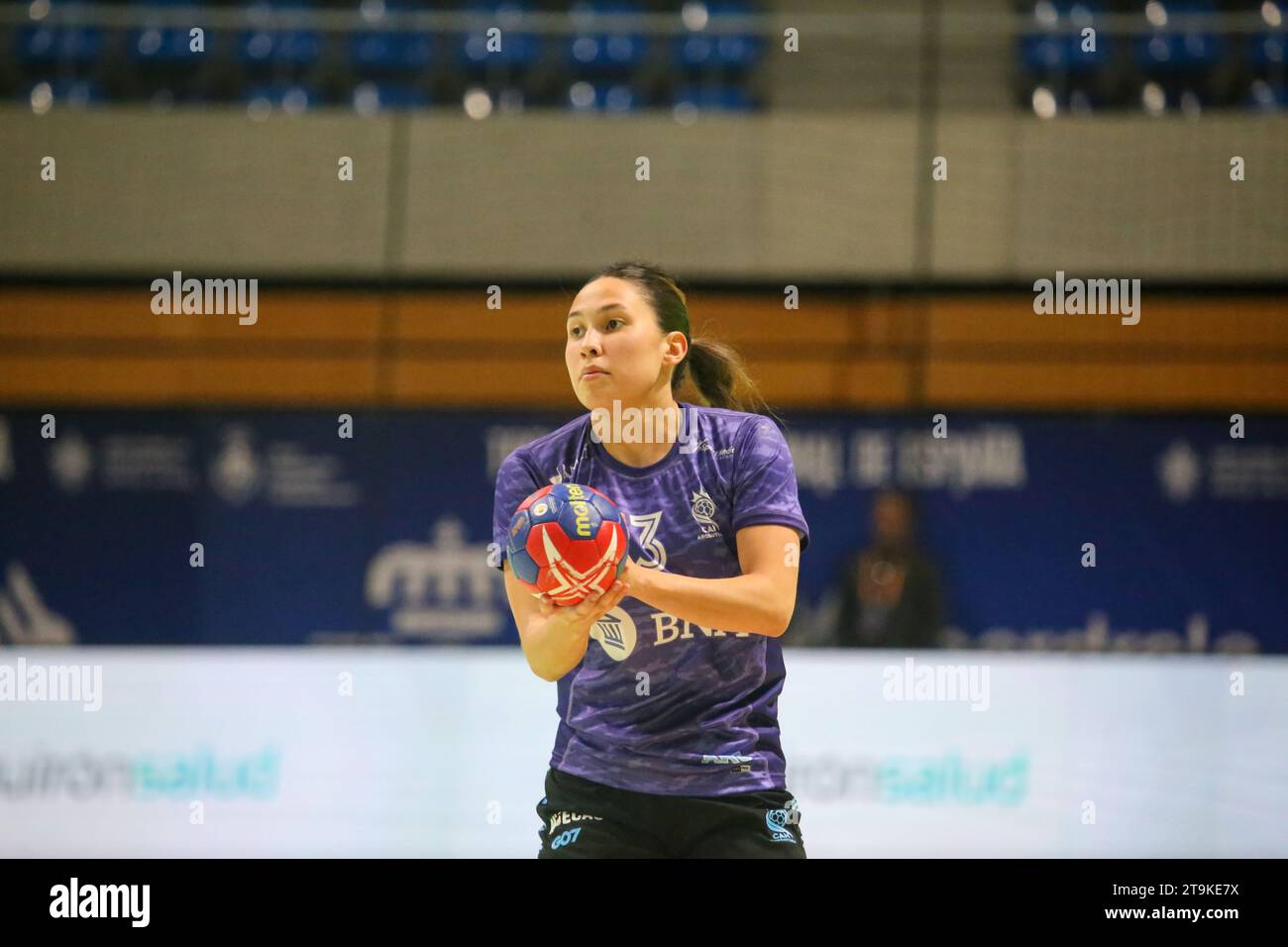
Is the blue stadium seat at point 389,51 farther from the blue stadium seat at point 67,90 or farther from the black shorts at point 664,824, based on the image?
the black shorts at point 664,824

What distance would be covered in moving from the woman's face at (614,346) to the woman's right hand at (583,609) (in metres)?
0.47

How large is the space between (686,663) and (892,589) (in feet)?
13.0

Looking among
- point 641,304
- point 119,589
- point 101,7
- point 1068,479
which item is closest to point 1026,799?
point 1068,479

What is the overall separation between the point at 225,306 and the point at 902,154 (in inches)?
157

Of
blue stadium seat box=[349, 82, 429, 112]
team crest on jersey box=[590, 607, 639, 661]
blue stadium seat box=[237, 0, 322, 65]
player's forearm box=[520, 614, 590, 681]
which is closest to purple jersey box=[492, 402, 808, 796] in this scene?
team crest on jersey box=[590, 607, 639, 661]

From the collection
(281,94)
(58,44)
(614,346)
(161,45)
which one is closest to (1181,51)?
(281,94)

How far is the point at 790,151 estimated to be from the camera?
7.65 metres

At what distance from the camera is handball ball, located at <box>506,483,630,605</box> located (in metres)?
2.61

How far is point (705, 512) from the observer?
2883 millimetres

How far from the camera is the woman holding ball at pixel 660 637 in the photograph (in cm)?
282

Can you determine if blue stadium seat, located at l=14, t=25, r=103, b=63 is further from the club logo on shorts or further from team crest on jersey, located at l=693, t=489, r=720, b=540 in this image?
the club logo on shorts

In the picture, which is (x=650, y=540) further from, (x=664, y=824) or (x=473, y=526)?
(x=473, y=526)
